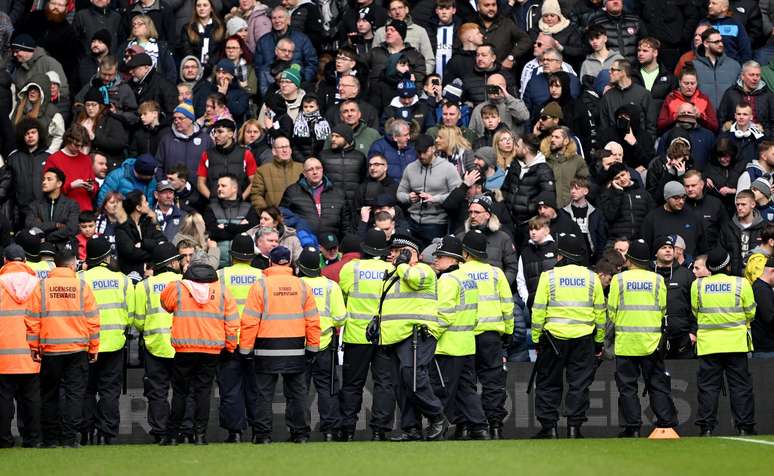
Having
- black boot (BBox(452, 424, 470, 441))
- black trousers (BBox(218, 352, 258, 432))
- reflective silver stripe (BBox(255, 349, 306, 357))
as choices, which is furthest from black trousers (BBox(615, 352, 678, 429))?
black trousers (BBox(218, 352, 258, 432))

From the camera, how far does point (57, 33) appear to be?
2559 cm

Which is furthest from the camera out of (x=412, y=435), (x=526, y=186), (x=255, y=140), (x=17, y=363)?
(x=255, y=140)

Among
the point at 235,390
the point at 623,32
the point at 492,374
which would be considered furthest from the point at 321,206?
the point at 623,32

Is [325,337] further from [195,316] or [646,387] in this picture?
[646,387]

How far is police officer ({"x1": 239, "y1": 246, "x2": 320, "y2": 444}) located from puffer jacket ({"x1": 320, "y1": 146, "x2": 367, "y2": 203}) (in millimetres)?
4641

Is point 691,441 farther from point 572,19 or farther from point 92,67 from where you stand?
point 92,67

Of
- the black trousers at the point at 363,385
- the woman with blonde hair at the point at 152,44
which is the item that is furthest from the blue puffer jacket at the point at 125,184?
the black trousers at the point at 363,385

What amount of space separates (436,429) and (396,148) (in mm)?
5727

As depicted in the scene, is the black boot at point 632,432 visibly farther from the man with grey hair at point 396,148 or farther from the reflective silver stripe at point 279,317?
the man with grey hair at point 396,148

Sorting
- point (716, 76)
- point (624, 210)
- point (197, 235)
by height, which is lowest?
point (197, 235)

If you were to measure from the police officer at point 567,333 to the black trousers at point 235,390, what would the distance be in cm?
331

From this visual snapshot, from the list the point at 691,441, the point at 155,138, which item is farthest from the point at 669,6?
the point at 691,441

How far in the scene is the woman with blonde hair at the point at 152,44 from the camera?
2484 centimetres

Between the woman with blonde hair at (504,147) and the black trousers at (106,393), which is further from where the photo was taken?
the woman with blonde hair at (504,147)
